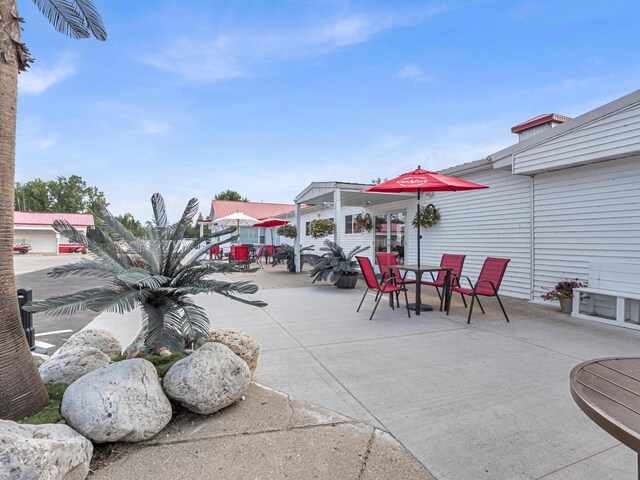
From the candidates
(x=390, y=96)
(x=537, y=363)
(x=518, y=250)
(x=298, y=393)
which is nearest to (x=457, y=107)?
(x=390, y=96)

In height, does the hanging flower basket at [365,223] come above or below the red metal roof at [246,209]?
below

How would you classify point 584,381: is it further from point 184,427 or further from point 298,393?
point 184,427

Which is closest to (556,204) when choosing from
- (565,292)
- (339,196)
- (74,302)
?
(565,292)

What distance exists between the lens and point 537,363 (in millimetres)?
3383

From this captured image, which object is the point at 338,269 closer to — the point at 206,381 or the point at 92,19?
the point at 206,381

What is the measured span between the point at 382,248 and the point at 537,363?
8.65 m

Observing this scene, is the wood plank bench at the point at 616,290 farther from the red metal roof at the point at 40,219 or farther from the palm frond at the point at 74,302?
the red metal roof at the point at 40,219

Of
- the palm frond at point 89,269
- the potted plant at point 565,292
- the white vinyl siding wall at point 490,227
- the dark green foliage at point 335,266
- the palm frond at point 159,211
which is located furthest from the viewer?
the dark green foliage at point 335,266

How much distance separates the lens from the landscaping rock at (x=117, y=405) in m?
1.89

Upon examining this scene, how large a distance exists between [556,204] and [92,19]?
7492mm

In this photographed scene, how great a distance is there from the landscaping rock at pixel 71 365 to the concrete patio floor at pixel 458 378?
52.2 inches

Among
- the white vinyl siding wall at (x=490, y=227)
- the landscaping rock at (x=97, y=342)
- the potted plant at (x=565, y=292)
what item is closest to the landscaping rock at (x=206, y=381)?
the landscaping rock at (x=97, y=342)

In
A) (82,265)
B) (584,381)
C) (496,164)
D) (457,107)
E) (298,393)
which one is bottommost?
(298,393)

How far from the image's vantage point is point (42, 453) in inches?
55.3
